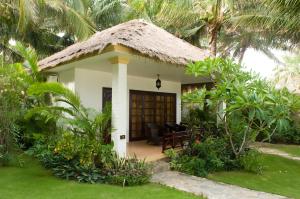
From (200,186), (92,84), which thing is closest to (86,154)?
(200,186)

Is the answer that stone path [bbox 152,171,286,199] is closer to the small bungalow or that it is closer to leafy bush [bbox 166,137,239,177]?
leafy bush [bbox 166,137,239,177]

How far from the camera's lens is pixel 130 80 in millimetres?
14227

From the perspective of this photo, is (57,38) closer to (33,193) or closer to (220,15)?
(220,15)

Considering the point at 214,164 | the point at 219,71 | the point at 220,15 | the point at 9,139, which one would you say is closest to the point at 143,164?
the point at 214,164

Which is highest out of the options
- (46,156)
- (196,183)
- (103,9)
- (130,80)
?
(103,9)

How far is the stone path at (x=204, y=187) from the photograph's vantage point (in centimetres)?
777

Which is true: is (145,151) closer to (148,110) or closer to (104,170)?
(104,170)

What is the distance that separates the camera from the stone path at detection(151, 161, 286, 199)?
778 centimetres

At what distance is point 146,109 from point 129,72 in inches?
92.9

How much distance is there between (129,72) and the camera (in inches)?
530

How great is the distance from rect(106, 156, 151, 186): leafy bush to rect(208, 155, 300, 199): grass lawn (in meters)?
2.19

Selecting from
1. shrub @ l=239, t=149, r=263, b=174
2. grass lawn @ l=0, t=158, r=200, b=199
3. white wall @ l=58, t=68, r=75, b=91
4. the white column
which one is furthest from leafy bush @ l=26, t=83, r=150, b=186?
shrub @ l=239, t=149, r=263, b=174

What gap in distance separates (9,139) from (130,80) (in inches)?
231

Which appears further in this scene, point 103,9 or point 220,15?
point 103,9
